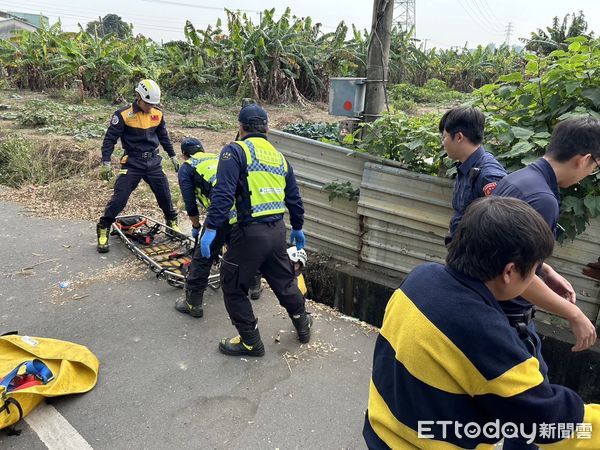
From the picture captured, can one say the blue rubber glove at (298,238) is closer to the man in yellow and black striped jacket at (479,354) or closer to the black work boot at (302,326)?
the black work boot at (302,326)

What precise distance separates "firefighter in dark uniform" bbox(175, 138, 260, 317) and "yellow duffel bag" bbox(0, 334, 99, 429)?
39.3 inches

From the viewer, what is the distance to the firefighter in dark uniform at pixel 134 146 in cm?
529

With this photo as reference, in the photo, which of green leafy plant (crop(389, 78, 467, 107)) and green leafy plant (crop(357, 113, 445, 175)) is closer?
green leafy plant (crop(357, 113, 445, 175))

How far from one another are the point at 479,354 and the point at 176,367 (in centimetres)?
271

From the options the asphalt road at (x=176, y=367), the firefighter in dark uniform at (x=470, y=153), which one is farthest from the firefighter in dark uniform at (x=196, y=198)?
the firefighter in dark uniform at (x=470, y=153)

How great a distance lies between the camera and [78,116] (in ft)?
42.1

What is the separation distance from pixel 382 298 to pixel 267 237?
5.55 feet

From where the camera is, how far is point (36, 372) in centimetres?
283

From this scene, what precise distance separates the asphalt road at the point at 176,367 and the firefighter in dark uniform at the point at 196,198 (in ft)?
0.50

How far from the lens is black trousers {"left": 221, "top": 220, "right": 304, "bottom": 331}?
3250 mm

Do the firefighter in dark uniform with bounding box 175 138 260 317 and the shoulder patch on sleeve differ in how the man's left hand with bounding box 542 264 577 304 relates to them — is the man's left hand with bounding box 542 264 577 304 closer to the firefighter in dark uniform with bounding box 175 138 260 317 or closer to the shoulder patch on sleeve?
the shoulder patch on sleeve

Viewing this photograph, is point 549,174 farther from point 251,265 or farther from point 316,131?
point 316,131

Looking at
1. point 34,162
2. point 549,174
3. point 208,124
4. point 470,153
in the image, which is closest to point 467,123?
point 470,153

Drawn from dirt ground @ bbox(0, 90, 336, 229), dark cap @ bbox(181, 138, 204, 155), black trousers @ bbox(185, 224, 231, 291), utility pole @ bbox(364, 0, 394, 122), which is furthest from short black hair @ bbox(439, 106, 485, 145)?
dirt ground @ bbox(0, 90, 336, 229)
